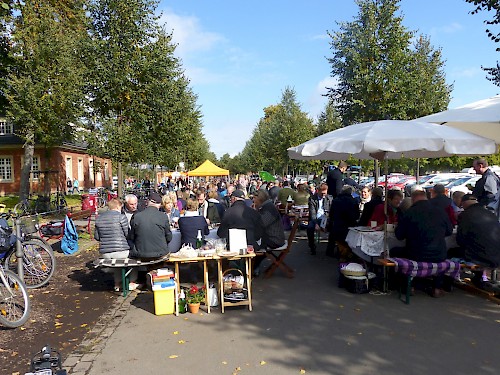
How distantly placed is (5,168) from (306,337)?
35.6 meters

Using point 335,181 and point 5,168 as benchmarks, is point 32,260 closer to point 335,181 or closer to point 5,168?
point 335,181

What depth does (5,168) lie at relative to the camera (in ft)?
110

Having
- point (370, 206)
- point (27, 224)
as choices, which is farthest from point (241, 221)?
point (27, 224)

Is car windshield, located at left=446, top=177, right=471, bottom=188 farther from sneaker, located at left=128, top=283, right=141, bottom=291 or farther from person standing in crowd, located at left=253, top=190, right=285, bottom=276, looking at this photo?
sneaker, located at left=128, top=283, right=141, bottom=291

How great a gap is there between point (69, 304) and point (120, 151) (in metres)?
8.42

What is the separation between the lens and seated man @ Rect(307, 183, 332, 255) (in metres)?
9.70

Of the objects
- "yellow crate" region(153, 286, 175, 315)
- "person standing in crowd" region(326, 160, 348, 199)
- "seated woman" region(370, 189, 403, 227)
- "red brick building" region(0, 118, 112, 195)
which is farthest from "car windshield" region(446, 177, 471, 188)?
"red brick building" region(0, 118, 112, 195)

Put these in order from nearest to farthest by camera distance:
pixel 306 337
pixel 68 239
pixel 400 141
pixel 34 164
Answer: pixel 306 337
pixel 400 141
pixel 68 239
pixel 34 164

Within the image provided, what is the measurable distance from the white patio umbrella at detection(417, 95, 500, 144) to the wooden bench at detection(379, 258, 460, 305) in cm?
227

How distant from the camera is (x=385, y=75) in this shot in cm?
1617

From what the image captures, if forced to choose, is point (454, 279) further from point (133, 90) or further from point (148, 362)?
point (133, 90)

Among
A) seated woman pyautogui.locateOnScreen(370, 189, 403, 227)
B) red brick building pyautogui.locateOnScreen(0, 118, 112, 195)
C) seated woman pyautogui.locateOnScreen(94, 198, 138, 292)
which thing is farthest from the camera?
red brick building pyautogui.locateOnScreen(0, 118, 112, 195)

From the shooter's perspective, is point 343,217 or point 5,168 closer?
point 343,217

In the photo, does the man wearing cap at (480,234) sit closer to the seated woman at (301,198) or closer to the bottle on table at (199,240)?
the bottle on table at (199,240)
